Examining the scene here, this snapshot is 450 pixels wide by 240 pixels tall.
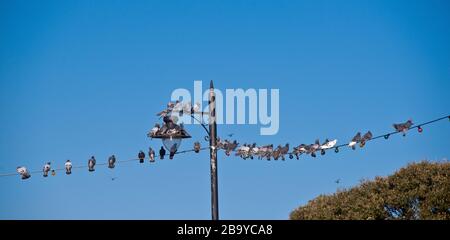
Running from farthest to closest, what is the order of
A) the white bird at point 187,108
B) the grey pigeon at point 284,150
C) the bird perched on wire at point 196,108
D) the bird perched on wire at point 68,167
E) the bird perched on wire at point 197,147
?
the bird perched on wire at point 68,167 < the grey pigeon at point 284,150 < the bird perched on wire at point 197,147 < the white bird at point 187,108 < the bird perched on wire at point 196,108

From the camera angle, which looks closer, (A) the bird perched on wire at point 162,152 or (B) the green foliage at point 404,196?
(A) the bird perched on wire at point 162,152

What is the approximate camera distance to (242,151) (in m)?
17.5

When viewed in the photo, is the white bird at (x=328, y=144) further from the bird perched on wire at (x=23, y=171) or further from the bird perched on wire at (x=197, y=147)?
the bird perched on wire at (x=23, y=171)

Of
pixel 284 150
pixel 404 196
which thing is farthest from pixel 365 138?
pixel 404 196

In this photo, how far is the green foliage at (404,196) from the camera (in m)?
36.3

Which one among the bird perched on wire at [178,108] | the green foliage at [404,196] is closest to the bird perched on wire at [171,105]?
Result: the bird perched on wire at [178,108]

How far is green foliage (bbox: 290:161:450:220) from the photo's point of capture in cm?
3628

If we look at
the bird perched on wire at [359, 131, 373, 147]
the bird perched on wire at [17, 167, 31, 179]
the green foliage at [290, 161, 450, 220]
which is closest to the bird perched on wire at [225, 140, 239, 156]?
the bird perched on wire at [359, 131, 373, 147]

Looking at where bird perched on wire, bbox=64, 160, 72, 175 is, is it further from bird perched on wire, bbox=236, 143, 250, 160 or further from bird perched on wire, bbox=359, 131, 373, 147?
bird perched on wire, bbox=359, 131, 373, 147

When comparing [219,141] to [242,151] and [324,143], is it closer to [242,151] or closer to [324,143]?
[242,151]
